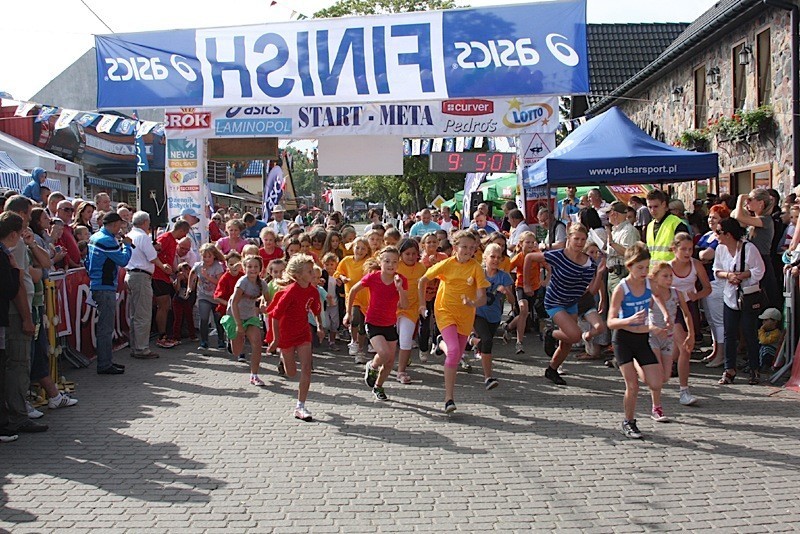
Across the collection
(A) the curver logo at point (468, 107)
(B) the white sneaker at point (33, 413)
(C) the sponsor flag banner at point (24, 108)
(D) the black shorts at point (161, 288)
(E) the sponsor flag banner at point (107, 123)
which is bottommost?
(B) the white sneaker at point (33, 413)

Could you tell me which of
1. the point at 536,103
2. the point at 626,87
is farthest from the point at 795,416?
the point at 626,87

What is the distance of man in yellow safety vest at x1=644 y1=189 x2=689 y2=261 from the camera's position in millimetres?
9031

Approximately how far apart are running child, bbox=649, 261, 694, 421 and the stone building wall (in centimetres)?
830

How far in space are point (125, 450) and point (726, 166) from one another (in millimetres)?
14673

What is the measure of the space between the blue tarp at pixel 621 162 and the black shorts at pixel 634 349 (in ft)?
15.0

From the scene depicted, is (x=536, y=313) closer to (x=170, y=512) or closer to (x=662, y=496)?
(x=662, y=496)

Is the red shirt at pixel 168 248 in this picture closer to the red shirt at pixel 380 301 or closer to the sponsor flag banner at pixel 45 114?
the red shirt at pixel 380 301

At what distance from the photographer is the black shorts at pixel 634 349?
6.62m

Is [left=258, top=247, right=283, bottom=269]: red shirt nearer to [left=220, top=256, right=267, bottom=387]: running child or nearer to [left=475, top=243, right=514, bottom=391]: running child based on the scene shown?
[left=220, top=256, right=267, bottom=387]: running child

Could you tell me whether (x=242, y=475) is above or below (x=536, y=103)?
below

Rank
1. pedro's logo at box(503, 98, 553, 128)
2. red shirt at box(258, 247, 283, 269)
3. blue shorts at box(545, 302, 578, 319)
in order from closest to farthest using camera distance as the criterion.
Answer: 1. blue shorts at box(545, 302, 578, 319)
2. red shirt at box(258, 247, 283, 269)
3. pedro's logo at box(503, 98, 553, 128)

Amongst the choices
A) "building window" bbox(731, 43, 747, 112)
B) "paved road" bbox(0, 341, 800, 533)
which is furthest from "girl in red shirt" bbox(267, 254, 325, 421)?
"building window" bbox(731, 43, 747, 112)

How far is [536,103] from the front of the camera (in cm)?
1413

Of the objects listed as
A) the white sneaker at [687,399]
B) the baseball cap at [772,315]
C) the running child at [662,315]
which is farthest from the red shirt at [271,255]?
the baseball cap at [772,315]
